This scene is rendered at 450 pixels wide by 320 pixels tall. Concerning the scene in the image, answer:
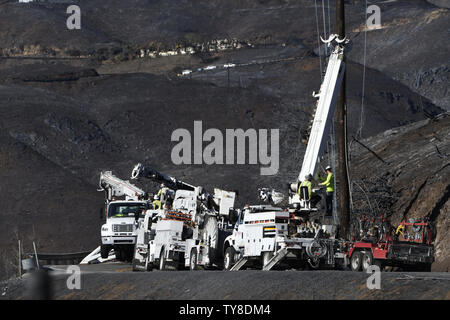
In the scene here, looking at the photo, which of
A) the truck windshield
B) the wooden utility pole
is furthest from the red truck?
the truck windshield

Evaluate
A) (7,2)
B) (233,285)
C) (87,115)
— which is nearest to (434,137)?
(233,285)

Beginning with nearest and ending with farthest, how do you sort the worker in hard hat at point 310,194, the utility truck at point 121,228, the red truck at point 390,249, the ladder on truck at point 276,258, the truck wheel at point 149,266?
1. the red truck at point 390,249
2. the ladder on truck at point 276,258
3. the worker in hard hat at point 310,194
4. the truck wheel at point 149,266
5. the utility truck at point 121,228

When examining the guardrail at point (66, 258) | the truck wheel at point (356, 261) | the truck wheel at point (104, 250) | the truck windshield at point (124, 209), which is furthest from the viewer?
the guardrail at point (66, 258)

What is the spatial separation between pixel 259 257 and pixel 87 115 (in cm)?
6480

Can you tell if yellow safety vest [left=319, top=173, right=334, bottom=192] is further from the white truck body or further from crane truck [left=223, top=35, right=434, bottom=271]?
the white truck body

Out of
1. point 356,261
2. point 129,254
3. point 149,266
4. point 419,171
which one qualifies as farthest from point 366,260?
point 419,171

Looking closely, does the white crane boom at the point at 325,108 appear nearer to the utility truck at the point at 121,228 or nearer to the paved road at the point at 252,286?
the paved road at the point at 252,286

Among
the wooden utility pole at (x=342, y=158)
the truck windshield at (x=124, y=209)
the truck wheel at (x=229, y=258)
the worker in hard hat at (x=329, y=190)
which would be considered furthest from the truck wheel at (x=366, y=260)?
the truck windshield at (x=124, y=209)

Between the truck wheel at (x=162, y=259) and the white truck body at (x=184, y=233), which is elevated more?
the white truck body at (x=184, y=233)

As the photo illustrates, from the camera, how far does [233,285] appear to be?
854 inches

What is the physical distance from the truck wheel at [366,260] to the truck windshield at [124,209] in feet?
46.4

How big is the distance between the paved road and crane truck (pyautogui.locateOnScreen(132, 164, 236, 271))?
2732 millimetres

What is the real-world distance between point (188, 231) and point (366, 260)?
681 centimetres

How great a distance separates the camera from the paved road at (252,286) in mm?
18328
